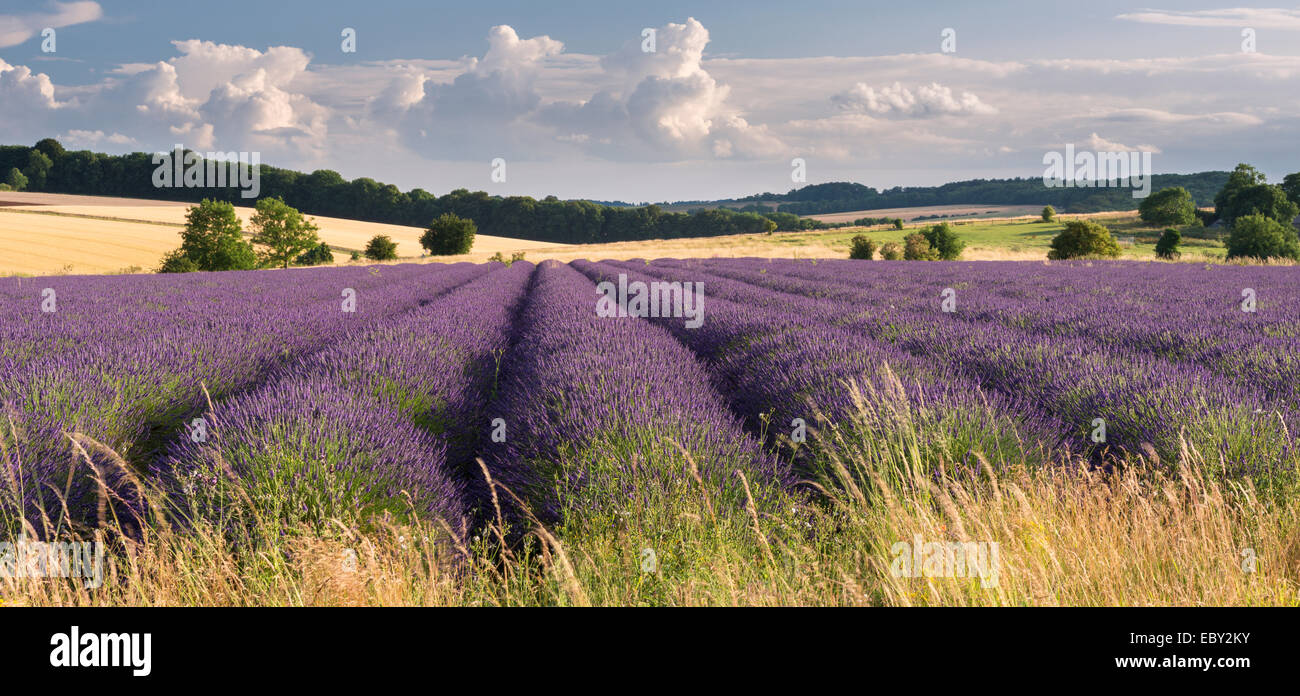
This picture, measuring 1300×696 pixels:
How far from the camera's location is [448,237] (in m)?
58.7

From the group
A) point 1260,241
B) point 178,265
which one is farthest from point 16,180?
point 1260,241

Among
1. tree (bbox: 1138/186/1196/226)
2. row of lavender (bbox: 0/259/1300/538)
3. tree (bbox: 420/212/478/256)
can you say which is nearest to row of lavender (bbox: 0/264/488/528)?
row of lavender (bbox: 0/259/1300/538)

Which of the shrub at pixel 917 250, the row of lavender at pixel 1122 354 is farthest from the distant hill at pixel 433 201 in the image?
the row of lavender at pixel 1122 354

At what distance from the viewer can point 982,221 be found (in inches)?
3100

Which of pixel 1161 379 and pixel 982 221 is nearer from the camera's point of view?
pixel 1161 379

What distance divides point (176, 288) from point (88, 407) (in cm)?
1206

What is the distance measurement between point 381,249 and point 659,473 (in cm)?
5659

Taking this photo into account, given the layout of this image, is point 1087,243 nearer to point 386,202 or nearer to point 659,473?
point 659,473

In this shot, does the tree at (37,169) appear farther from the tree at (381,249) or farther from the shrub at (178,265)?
the shrub at (178,265)

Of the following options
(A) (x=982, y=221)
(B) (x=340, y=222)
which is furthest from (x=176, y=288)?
(A) (x=982, y=221)

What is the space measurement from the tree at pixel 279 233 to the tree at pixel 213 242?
14.5 feet

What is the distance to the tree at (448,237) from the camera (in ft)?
191

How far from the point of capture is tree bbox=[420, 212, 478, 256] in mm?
58281
